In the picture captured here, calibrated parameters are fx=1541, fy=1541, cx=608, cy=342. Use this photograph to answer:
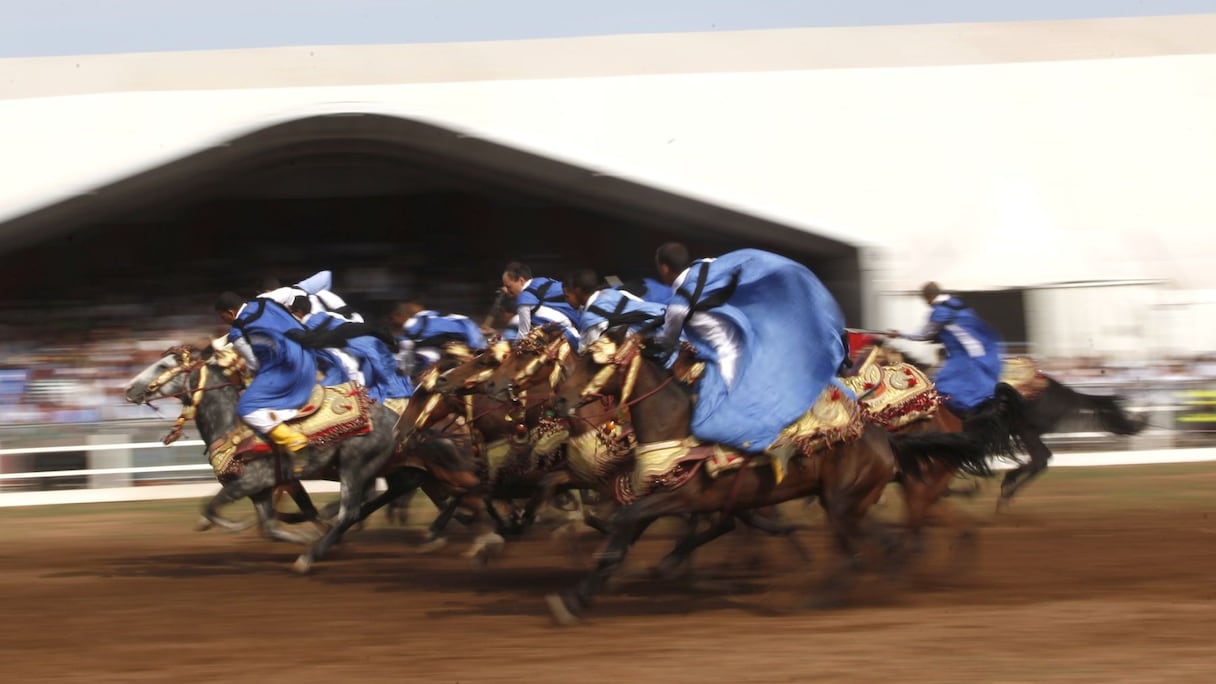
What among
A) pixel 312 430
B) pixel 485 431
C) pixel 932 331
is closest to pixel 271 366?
pixel 312 430

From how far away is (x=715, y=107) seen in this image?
939 inches

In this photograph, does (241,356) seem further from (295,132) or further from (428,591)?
(295,132)

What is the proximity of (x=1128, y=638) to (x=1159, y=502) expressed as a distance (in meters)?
6.78

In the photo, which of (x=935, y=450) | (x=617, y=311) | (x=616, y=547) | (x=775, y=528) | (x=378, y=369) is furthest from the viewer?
(x=378, y=369)

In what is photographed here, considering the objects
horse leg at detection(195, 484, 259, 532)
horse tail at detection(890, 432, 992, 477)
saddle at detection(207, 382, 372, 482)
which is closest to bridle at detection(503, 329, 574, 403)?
saddle at detection(207, 382, 372, 482)

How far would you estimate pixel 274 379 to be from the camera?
33.3 ft

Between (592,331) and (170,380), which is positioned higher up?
(592,331)

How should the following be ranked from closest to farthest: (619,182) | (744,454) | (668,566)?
1. (744,454)
2. (668,566)
3. (619,182)

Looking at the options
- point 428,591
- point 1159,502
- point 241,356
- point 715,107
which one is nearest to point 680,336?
point 428,591

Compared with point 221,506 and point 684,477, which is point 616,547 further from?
point 221,506

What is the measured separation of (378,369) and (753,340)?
14.0 feet

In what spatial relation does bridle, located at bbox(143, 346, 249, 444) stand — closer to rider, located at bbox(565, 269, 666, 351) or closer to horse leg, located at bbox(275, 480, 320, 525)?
horse leg, located at bbox(275, 480, 320, 525)

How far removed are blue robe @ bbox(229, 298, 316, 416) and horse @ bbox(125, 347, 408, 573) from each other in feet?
1.09

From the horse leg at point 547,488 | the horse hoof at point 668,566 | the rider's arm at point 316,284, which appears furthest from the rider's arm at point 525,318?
the horse hoof at point 668,566
